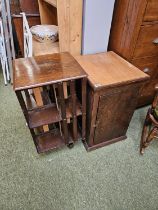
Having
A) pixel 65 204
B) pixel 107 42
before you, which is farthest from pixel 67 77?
pixel 65 204

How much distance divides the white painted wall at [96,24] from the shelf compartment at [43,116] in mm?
493

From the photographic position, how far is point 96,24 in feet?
3.74

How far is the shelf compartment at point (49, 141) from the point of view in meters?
1.22

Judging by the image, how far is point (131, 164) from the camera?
4.25 feet

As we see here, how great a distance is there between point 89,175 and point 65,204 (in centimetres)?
25

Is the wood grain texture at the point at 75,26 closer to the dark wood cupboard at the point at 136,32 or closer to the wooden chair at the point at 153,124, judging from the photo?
the dark wood cupboard at the point at 136,32

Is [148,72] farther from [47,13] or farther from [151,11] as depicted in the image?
[47,13]

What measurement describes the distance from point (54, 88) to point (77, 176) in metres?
0.65

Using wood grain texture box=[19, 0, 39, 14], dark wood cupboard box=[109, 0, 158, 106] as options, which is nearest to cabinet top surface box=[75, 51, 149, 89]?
dark wood cupboard box=[109, 0, 158, 106]

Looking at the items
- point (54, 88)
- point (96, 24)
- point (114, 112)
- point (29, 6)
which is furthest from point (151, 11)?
point (29, 6)

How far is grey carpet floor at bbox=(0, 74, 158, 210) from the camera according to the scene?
108 cm

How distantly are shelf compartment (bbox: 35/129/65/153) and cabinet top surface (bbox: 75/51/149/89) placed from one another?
1.80 ft

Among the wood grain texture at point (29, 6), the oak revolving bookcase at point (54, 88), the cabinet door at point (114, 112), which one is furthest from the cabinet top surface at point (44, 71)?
the wood grain texture at point (29, 6)

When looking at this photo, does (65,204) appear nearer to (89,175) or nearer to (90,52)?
(89,175)
